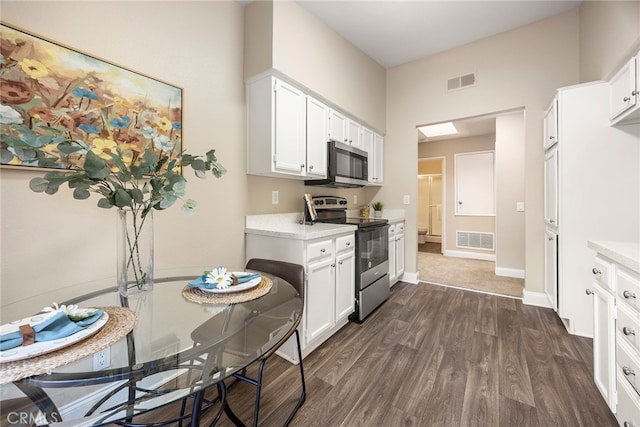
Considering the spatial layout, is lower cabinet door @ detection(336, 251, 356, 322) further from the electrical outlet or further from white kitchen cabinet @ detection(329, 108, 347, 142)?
the electrical outlet

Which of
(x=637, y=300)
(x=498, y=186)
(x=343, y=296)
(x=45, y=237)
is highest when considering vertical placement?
(x=498, y=186)

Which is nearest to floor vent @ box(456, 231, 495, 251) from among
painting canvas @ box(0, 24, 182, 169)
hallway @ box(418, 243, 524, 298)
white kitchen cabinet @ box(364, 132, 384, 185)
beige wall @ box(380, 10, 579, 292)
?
hallway @ box(418, 243, 524, 298)

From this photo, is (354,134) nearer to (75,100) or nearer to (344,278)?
(344,278)

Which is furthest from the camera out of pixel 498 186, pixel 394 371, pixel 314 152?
pixel 498 186

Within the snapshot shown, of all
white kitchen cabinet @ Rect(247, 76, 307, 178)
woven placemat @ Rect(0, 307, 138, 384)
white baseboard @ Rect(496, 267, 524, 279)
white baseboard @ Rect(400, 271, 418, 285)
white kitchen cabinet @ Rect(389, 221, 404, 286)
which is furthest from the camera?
white baseboard @ Rect(496, 267, 524, 279)

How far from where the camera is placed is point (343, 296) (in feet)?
7.85

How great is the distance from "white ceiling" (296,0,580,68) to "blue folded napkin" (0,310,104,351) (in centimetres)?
285

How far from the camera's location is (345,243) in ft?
7.84

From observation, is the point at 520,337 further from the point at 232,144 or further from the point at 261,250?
the point at 232,144

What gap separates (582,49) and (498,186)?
213 centimetres

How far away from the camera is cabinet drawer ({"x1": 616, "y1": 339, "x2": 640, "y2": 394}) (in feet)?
3.60

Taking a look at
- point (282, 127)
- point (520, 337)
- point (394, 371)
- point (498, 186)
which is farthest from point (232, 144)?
point (498, 186)

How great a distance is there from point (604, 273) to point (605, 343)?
0.37 metres

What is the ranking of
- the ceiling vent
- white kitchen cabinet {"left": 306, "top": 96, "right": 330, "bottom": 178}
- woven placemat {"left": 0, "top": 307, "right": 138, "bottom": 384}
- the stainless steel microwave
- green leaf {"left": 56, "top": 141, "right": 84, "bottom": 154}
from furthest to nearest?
1. the ceiling vent
2. the stainless steel microwave
3. white kitchen cabinet {"left": 306, "top": 96, "right": 330, "bottom": 178}
4. green leaf {"left": 56, "top": 141, "right": 84, "bottom": 154}
5. woven placemat {"left": 0, "top": 307, "right": 138, "bottom": 384}
